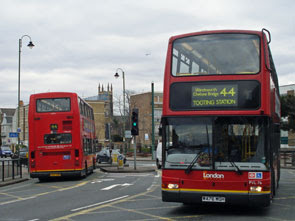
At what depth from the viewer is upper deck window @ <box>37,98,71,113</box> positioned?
76.6 ft

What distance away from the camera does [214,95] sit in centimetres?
1162

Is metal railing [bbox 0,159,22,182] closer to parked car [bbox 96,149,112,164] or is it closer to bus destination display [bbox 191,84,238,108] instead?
bus destination display [bbox 191,84,238,108]

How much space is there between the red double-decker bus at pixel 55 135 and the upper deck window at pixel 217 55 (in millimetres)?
11960

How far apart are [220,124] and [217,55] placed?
5.67ft

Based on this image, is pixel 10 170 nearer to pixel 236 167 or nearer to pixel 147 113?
pixel 236 167

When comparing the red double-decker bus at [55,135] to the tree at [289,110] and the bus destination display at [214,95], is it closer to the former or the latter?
the bus destination display at [214,95]

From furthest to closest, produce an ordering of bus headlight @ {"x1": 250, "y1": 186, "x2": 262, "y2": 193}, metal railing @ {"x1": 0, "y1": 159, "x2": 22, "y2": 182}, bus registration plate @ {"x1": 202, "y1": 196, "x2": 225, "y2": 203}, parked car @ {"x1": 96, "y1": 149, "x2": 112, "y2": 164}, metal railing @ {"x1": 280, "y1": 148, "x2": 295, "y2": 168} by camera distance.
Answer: parked car @ {"x1": 96, "y1": 149, "x2": 112, "y2": 164} < metal railing @ {"x1": 280, "y1": 148, "x2": 295, "y2": 168} < metal railing @ {"x1": 0, "y1": 159, "x2": 22, "y2": 182} < bus registration plate @ {"x1": 202, "y1": 196, "x2": 225, "y2": 203} < bus headlight @ {"x1": 250, "y1": 186, "x2": 262, "y2": 193}

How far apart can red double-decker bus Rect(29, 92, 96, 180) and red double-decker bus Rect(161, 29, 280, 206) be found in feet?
39.6

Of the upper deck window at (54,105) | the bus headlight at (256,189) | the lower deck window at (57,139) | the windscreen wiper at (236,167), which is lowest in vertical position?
the bus headlight at (256,189)

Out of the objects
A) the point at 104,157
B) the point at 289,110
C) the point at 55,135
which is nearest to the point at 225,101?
the point at 55,135

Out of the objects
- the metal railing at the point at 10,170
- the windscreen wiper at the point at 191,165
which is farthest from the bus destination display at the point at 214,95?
the metal railing at the point at 10,170

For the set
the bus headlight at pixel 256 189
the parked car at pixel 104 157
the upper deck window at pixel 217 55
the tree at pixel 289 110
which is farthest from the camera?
the tree at pixel 289 110

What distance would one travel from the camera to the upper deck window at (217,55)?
462 inches

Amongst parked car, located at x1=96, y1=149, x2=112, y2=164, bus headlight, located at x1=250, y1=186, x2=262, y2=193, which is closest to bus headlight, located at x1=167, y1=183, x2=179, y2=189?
bus headlight, located at x1=250, y1=186, x2=262, y2=193
